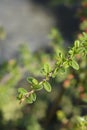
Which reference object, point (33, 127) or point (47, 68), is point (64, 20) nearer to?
point (33, 127)

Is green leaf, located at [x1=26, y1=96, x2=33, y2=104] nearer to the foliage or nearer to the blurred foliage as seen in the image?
the foliage

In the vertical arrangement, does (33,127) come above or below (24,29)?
below

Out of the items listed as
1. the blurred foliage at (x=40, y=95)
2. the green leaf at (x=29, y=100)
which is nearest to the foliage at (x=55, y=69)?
the green leaf at (x=29, y=100)

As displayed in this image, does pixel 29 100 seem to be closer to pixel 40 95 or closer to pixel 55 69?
pixel 55 69

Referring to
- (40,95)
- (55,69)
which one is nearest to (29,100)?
(55,69)

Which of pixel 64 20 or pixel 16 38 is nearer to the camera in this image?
pixel 16 38

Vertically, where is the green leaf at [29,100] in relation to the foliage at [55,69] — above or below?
below

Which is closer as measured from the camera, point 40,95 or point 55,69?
point 55,69

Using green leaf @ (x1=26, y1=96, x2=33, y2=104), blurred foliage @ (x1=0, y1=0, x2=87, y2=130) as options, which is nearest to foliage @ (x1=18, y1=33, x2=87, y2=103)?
green leaf @ (x1=26, y1=96, x2=33, y2=104)

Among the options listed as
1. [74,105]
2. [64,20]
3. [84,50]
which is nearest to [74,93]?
[74,105]

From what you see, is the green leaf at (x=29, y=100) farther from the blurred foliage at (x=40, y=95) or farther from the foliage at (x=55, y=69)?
the blurred foliage at (x=40, y=95)

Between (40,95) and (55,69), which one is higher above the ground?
(40,95)
